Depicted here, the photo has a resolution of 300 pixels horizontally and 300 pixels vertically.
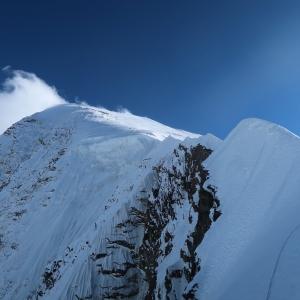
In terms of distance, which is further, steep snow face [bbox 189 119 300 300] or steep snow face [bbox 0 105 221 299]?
steep snow face [bbox 0 105 221 299]

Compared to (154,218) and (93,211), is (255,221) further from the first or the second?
(93,211)

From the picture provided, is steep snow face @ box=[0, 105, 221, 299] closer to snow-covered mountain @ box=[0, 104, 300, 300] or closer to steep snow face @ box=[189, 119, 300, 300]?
snow-covered mountain @ box=[0, 104, 300, 300]

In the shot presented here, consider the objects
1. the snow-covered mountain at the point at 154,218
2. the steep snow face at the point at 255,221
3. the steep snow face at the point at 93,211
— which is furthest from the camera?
the steep snow face at the point at 93,211

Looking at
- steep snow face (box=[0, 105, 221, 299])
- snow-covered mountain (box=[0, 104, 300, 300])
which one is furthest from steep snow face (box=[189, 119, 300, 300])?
steep snow face (box=[0, 105, 221, 299])

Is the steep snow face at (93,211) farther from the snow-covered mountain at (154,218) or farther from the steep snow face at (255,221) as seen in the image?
the steep snow face at (255,221)

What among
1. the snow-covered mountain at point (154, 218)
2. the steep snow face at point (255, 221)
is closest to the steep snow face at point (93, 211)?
the snow-covered mountain at point (154, 218)

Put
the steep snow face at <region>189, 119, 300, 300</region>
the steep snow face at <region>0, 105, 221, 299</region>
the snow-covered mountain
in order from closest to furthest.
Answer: the steep snow face at <region>189, 119, 300, 300</region>
the snow-covered mountain
the steep snow face at <region>0, 105, 221, 299</region>
